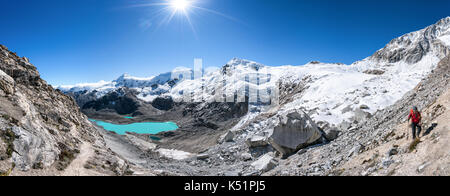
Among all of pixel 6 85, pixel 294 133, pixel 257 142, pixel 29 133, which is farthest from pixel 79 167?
pixel 257 142

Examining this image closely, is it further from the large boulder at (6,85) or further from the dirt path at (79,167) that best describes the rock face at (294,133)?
the large boulder at (6,85)

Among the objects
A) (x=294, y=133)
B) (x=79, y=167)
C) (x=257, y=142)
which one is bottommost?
(x=79, y=167)

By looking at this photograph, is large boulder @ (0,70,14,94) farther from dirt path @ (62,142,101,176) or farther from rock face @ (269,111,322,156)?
rock face @ (269,111,322,156)

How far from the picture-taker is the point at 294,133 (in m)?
20.6

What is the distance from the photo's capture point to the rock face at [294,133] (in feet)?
65.6

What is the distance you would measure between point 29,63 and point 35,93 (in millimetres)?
7449

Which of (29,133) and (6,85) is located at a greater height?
(6,85)

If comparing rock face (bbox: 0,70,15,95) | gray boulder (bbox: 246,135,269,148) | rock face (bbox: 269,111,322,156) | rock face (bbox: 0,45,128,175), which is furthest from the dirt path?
gray boulder (bbox: 246,135,269,148)

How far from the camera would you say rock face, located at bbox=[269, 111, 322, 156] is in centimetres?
1998

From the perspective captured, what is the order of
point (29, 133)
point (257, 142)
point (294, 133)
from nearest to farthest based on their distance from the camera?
1. point (29, 133)
2. point (294, 133)
3. point (257, 142)

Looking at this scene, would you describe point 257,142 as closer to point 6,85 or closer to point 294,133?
point 294,133
